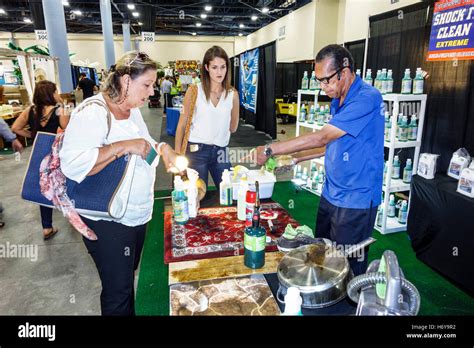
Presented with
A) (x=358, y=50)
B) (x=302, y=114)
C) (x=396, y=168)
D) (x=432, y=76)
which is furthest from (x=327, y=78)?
(x=358, y=50)

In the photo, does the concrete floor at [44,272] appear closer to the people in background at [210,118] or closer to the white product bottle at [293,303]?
the people in background at [210,118]

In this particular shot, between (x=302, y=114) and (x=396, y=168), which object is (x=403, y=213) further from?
(x=302, y=114)

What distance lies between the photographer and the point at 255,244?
144cm

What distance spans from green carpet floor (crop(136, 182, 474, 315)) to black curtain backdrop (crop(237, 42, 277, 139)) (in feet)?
17.9

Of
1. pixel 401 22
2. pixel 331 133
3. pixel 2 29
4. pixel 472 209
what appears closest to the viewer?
pixel 331 133

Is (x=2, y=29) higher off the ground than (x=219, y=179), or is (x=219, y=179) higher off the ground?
(x=2, y=29)

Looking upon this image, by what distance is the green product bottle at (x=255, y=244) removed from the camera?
4.69ft

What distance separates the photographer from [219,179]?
294 centimetres

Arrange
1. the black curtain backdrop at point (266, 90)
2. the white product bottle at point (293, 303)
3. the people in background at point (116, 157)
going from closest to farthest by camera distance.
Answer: the white product bottle at point (293, 303), the people in background at point (116, 157), the black curtain backdrop at point (266, 90)

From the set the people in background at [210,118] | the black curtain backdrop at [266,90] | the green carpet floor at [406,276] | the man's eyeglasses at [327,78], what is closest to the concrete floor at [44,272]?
the green carpet floor at [406,276]

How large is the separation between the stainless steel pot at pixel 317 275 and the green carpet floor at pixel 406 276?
1.41 meters

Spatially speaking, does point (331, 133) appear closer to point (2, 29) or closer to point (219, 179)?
point (219, 179)
